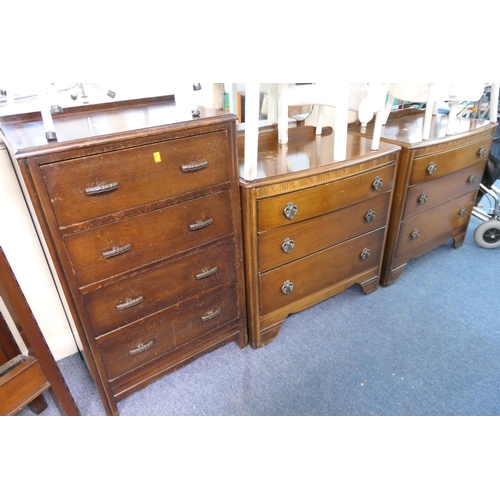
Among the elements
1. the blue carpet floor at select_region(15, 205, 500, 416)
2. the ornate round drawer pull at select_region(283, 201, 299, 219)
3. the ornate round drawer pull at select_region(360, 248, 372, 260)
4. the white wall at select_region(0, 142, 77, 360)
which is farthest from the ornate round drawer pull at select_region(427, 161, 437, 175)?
the white wall at select_region(0, 142, 77, 360)

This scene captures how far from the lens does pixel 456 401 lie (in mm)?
1361

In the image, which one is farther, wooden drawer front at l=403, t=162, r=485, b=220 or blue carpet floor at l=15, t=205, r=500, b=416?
wooden drawer front at l=403, t=162, r=485, b=220

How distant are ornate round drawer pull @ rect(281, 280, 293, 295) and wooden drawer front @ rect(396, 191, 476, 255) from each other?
27.3 inches

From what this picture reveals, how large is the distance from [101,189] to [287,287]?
861 millimetres

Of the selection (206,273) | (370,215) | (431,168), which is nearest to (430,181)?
(431,168)

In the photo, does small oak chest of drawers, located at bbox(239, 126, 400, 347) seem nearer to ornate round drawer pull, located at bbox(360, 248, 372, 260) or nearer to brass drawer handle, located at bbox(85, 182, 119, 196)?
ornate round drawer pull, located at bbox(360, 248, 372, 260)

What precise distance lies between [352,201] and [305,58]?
141 centimetres

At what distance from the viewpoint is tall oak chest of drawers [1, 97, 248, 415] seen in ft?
3.03

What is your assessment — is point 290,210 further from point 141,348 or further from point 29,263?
point 29,263

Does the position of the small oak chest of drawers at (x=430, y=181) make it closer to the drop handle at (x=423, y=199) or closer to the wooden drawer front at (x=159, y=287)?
the drop handle at (x=423, y=199)

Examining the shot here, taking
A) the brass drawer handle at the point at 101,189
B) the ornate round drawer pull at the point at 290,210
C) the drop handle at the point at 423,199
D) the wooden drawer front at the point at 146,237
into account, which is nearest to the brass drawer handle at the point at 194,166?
the wooden drawer front at the point at 146,237

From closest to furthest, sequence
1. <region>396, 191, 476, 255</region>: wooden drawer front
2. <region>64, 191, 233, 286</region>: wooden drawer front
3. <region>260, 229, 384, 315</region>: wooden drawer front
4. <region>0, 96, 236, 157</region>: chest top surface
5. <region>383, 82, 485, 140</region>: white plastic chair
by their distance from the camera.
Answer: <region>0, 96, 236, 157</region>: chest top surface < <region>64, 191, 233, 286</region>: wooden drawer front < <region>260, 229, 384, 315</region>: wooden drawer front < <region>383, 82, 485, 140</region>: white plastic chair < <region>396, 191, 476, 255</region>: wooden drawer front

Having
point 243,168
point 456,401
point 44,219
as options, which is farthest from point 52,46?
point 456,401

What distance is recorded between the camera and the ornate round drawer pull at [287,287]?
1.53 meters
